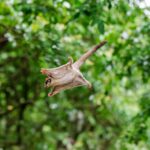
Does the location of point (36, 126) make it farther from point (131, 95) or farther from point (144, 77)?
point (144, 77)

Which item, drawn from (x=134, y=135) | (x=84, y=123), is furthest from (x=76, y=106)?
(x=134, y=135)

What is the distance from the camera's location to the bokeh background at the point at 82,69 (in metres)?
2.77

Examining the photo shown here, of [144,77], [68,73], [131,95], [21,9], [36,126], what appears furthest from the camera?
[36,126]

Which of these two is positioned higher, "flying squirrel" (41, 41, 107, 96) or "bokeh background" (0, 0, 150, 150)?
"bokeh background" (0, 0, 150, 150)

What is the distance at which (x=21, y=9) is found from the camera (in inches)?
110

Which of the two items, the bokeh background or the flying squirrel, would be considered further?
the bokeh background

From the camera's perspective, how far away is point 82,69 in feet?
12.0

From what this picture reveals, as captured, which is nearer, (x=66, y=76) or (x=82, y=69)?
(x=66, y=76)

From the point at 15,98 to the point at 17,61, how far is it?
0.55 metres

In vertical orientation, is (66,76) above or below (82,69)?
below

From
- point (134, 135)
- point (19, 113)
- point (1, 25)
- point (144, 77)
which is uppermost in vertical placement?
point (1, 25)

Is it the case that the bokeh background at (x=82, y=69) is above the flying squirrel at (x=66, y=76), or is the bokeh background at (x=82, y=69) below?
above

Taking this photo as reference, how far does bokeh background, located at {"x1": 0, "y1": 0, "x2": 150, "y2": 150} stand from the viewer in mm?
2773

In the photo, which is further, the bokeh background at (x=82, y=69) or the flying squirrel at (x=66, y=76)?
the bokeh background at (x=82, y=69)
